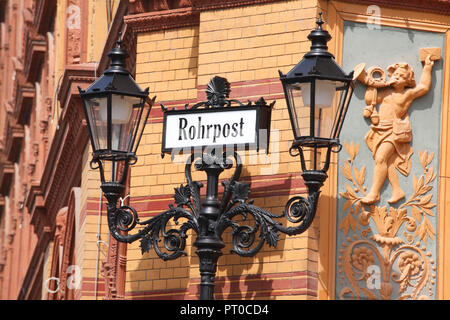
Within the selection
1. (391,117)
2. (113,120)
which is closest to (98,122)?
(113,120)

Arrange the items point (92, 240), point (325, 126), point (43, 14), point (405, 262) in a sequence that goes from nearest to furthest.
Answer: point (325, 126), point (405, 262), point (92, 240), point (43, 14)

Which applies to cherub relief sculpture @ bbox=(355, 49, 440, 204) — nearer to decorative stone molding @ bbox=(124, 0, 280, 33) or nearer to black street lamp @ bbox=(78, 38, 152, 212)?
decorative stone molding @ bbox=(124, 0, 280, 33)

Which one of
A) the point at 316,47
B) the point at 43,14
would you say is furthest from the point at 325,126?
the point at 43,14

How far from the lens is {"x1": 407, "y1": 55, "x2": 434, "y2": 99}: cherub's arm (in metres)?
13.3

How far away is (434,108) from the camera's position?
1338cm

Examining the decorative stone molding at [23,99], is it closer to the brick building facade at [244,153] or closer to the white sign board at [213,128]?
the brick building facade at [244,153]

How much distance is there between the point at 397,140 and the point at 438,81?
2.34 ft

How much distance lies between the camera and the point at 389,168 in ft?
43.5

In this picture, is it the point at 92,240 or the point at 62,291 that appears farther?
the point at 62,291

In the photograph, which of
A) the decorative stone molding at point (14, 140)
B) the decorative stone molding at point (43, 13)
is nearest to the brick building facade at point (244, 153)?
the decorative stone molding at point (43, 13)

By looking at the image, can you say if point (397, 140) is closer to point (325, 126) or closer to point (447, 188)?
point (447, 188)

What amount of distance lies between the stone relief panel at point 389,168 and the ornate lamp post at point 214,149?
1132 millimetres

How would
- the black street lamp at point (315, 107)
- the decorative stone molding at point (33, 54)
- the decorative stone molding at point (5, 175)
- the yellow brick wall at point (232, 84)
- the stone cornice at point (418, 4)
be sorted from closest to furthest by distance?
the black street lamp at point (315, 107), the yellow brick wall at point (232, 84), the stone cornice at point (418, 4), the decorative stone molding at point (33, 54), the decorative stone molding at point (5, 175)

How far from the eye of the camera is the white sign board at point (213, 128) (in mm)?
12055
